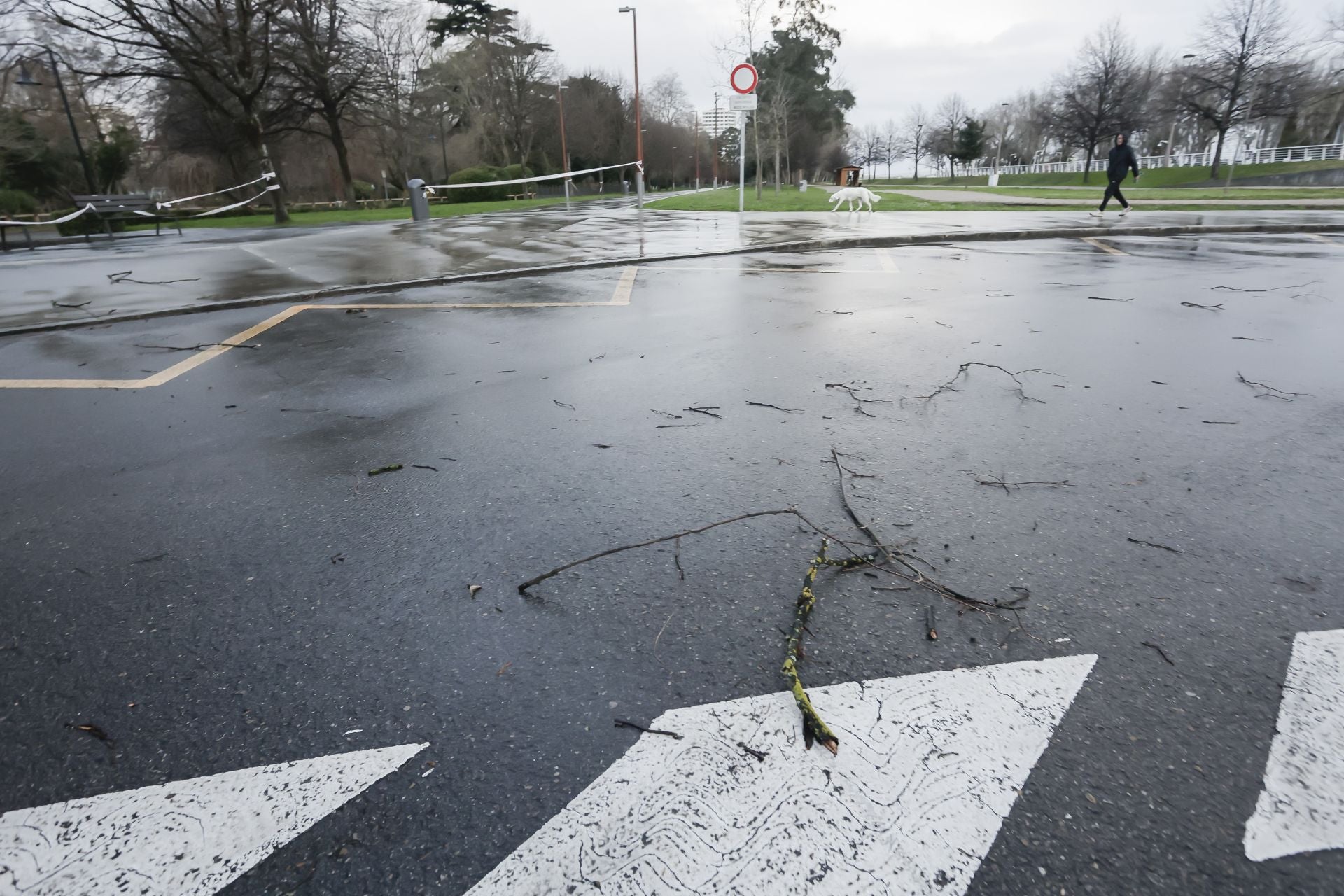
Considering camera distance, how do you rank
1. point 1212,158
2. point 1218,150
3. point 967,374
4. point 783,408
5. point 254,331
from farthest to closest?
1. point 1212,158
2. point 1218,150
3. point 254,331
4. point 967,374
5. point 783,408

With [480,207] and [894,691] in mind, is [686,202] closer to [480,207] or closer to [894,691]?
[480,207]

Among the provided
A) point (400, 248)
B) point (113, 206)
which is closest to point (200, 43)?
point (113, 206)

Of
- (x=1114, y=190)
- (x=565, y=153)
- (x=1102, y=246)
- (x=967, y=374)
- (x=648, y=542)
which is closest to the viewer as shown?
(x=648, y=542)

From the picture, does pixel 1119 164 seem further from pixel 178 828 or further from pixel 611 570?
pixel 178 828

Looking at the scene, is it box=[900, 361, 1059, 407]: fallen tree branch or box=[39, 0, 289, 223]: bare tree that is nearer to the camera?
box=[900, 361, 1059, 407]: fallen tree branch

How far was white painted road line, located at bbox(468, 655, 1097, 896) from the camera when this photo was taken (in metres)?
1.45

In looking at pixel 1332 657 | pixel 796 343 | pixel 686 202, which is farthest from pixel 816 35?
pixel 1332 657

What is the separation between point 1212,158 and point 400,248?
2638 inches

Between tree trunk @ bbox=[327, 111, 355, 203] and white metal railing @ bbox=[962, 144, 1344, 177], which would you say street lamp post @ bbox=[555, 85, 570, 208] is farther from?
white metal railing @ bbox=[962, 144, 1344, 177]

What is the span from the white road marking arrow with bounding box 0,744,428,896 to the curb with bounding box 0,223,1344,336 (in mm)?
7819

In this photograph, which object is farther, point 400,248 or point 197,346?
point 400,248

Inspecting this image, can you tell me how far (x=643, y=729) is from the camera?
1.81 metres

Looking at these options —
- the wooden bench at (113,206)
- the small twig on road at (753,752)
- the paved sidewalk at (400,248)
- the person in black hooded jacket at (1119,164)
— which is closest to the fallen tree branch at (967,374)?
the small twig on road at (753,752)

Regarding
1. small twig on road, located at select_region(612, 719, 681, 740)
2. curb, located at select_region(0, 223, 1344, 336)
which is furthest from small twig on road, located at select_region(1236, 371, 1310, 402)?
curb, located at select_region(0, 223, 1344, 336)
